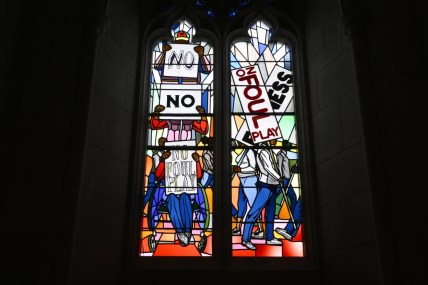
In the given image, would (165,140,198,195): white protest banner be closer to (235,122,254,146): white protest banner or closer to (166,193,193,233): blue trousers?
(166,193,193,233): blue trousers

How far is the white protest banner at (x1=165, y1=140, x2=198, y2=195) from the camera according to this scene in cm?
461

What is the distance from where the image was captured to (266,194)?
4.59 meters

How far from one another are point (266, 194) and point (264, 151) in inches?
17.7

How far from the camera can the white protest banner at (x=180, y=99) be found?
4.97 m

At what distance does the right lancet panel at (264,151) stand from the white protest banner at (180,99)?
39 cm
